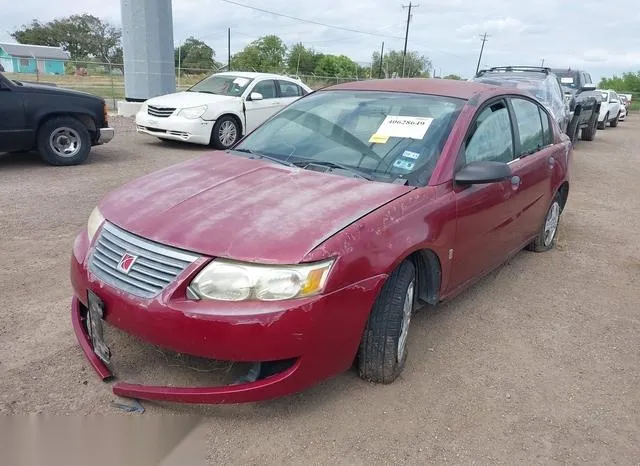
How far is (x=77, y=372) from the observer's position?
2.87 m

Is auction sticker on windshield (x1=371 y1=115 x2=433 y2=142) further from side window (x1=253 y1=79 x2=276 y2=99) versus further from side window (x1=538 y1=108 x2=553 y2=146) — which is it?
side window (x1=253 y1=79 x2=276 y2=99)

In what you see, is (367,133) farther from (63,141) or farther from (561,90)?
(561,90)

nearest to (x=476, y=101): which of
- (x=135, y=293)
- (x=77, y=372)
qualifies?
(x=135, y=293)

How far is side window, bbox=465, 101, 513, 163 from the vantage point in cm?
347

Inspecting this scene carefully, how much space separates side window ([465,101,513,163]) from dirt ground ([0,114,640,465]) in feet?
3.55

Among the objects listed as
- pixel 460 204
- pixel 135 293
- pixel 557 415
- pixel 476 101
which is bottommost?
pixel 557 415

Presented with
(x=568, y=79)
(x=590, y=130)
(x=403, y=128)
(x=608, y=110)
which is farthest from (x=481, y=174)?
(x=608, y=110)

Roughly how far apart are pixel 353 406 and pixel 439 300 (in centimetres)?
89

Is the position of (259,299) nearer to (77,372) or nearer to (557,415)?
(77,372)

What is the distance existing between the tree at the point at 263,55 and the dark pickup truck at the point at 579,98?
42.9m

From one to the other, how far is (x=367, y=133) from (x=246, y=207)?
3.75 ft

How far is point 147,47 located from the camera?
1430 cm

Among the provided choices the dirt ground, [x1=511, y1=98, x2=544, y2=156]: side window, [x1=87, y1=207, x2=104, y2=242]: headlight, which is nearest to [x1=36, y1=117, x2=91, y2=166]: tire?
the dirt ground

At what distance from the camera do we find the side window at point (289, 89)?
11.7 metres
